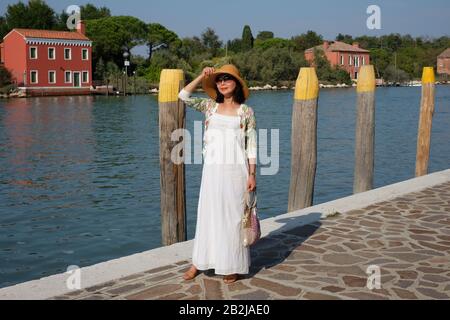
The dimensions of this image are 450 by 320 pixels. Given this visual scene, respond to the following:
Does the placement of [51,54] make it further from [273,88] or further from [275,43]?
[275,43]

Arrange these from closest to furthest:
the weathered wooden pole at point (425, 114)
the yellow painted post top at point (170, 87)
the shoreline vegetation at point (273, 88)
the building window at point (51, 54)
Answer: the yellow painted post top at point (170, 87) < the weathered wooden pole at point (425, 114) < the shoreline vegetation at point (273, 88) < the building window at point (51, 54)

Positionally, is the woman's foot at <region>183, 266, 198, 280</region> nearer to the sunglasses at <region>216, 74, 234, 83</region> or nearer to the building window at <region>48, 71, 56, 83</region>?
the sunglasses at <region>216, 74, 234, 83</region>

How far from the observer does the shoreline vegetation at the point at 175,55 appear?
6919cm

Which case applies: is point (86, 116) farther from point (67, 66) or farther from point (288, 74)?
point (288, 74)

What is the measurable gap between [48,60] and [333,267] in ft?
191

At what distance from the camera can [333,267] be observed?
5254 mm

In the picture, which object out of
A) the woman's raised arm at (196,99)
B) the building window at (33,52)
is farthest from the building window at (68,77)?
the woman's raised arm at (196,99)

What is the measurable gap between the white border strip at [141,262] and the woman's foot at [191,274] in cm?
43

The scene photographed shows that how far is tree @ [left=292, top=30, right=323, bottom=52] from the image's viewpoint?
11556cm

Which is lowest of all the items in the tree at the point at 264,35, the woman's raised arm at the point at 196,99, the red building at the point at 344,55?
the woman's raised arm at the point at 196,99

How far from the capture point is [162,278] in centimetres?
499

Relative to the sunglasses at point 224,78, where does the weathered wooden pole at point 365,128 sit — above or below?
below

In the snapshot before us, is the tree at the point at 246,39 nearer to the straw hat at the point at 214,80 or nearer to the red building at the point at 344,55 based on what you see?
the red building at the point at 344,55

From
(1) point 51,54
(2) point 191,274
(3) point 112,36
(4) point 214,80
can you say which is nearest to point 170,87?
(4) point 214,80
